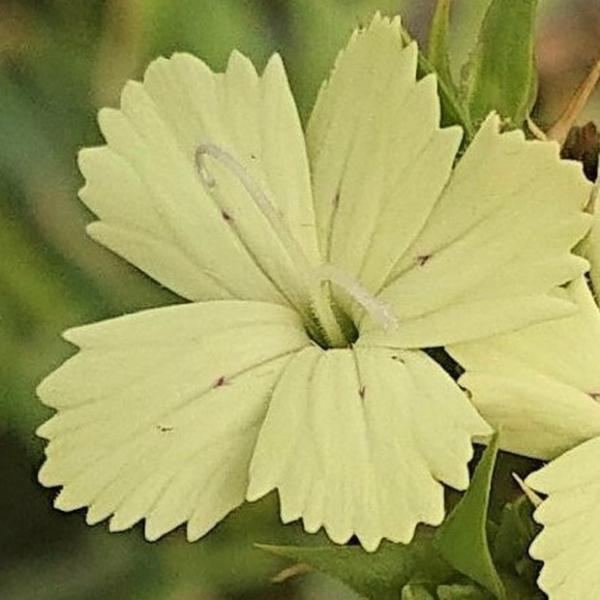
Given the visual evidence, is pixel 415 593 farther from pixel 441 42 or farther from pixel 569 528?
pixel 441 42

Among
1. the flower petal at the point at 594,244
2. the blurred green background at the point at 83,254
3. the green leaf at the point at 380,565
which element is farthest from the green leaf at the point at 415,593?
the blurred green background at the point at 83,254

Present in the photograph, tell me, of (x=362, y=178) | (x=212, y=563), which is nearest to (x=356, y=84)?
(x=362, y=178)

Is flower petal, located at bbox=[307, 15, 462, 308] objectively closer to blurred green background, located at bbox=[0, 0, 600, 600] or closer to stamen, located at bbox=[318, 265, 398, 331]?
stamen, located at bbox=[318, 265, 398, 331]

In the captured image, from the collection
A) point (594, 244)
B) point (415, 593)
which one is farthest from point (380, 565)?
point (594, 244)

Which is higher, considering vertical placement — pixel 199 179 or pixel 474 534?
pixel 199 179

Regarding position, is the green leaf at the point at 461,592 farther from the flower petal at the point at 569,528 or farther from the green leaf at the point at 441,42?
the green leaf at the point at 441,42

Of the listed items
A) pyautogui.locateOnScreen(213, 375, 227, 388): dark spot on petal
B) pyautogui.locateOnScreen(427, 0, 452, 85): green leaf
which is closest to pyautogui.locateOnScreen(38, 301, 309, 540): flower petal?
pyautogui.locateOnScreen(213, 375, 227, 388): dark spot on petal
